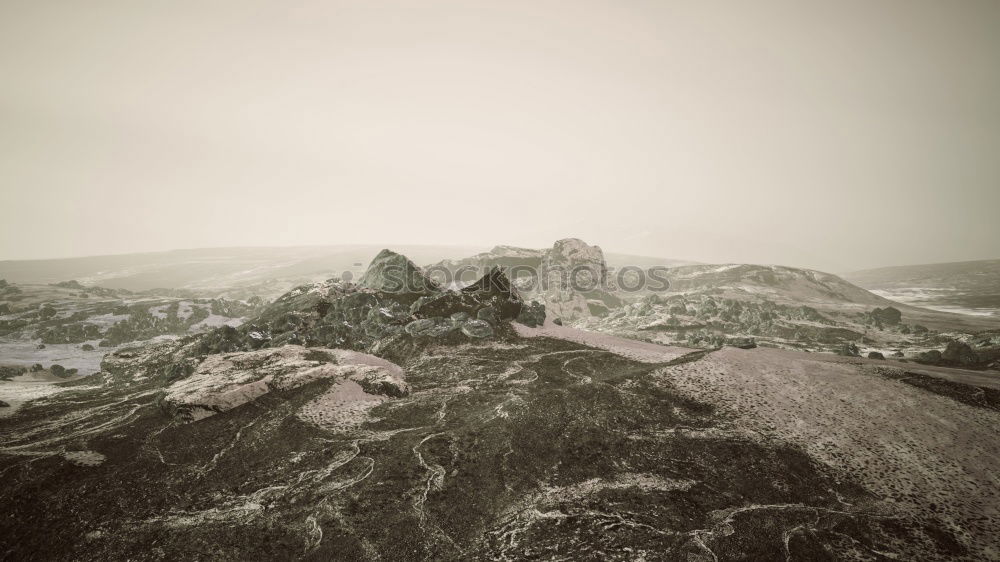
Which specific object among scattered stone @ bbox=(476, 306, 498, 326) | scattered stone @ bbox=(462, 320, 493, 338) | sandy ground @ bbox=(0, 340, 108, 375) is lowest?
sandy ground @ bbox=(0, 340, 108, 375)

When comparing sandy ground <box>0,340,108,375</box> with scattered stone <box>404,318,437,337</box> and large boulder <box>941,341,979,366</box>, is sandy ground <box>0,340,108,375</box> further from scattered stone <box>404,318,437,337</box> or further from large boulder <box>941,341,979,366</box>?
large boulder <box>941,341,979,366</box>

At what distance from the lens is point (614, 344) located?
1543 cm

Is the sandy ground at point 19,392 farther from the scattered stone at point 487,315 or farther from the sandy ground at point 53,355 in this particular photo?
the scattered stone at point 487,315

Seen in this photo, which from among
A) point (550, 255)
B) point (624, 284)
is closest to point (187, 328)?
point (550, 255)

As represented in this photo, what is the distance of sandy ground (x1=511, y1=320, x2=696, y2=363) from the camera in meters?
13.9

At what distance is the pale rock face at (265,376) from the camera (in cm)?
955

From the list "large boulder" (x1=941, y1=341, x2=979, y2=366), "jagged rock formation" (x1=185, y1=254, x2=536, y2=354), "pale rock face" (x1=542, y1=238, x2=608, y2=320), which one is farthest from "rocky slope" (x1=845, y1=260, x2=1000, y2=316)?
"jagged rock formation" (x1=185, y1=254, x2=536, y2=354)

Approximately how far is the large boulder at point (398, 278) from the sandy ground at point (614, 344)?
534 cm

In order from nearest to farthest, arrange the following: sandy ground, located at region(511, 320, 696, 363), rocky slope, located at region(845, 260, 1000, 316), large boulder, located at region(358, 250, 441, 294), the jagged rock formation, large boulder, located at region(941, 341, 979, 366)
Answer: sandy ground, located at region(511, 320, 696, 363), the jagged rock formation, large boulder, located at region(941, 341, 979, 366), large boulder, located at region(358, 250, 441, 294), rocky slope, located at region(845, 260, 1000, 316)

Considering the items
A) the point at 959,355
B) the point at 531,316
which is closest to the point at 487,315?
the point at 531,316

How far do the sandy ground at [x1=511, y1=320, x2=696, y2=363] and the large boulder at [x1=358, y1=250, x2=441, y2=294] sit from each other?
5335 millimetres

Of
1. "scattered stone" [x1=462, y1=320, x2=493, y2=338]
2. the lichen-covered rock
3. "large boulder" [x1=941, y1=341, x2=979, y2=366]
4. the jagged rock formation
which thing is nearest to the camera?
the jagged rock formation

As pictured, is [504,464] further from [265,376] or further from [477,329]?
[477,329]

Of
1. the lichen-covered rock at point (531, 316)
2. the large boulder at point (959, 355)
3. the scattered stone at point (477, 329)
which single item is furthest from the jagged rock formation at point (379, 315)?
the large boulder at point (959, 355)
